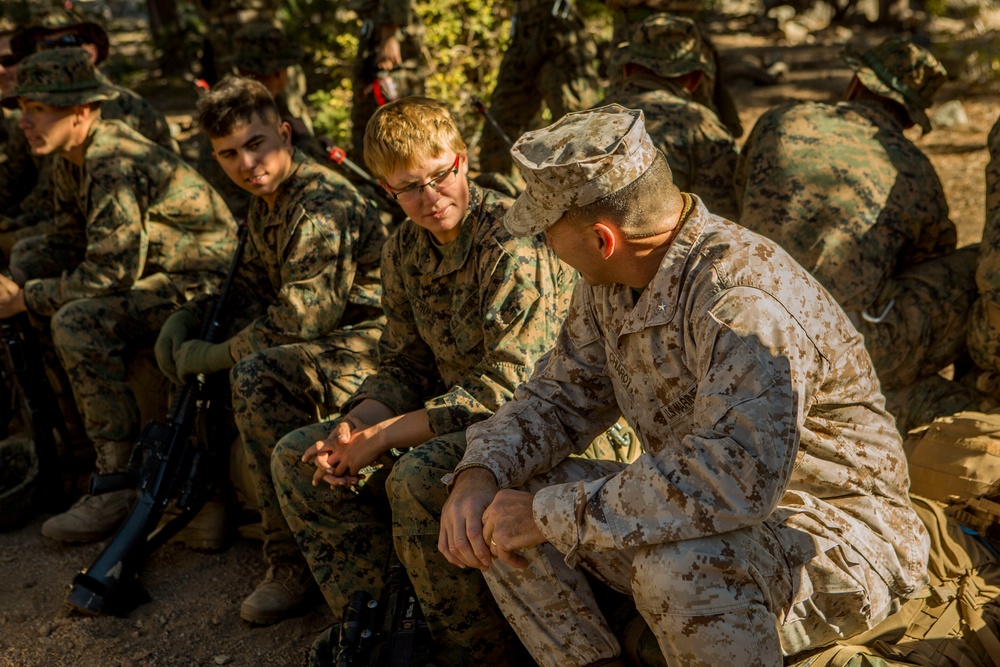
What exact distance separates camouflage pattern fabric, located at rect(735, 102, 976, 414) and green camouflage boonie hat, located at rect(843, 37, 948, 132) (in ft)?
0.63

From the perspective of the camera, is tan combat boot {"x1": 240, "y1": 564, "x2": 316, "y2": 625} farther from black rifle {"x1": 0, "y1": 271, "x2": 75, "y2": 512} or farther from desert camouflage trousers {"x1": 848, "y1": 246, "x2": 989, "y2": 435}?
desert camouflage trousers {"x1": 848, "y1": 246, "x2": 989, "y2": 435}

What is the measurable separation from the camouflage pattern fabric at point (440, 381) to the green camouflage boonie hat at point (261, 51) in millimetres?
3941

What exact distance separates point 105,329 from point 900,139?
3.53m

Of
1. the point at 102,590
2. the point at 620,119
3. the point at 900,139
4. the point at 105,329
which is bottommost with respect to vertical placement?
the point at 102,590

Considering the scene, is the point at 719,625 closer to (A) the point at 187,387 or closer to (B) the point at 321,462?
(B) the point at 321,462

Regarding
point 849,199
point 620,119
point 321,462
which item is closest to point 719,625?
point 620,119

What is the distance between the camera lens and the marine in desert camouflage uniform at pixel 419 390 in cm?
285

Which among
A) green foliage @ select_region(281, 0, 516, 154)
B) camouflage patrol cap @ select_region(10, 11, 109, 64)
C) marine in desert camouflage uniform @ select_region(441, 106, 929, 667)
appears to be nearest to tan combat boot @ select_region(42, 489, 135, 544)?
marine in desert camouflage uniform @ select_region(441, 106, 929, 667)

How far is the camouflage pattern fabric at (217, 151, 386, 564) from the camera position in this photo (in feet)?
12.1

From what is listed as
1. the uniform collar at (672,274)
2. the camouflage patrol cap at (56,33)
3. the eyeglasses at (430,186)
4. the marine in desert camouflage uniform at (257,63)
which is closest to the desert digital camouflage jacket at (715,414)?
the uniform collar at (672,274)

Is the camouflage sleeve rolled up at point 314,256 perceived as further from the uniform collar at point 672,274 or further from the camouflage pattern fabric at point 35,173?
the camouflage pattern fabric at point 35,173

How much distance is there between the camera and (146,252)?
470cm

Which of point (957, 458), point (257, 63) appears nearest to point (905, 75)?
point (957, 458)

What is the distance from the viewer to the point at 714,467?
208 cm
